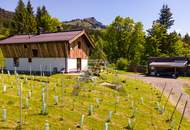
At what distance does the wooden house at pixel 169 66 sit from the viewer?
6197 cm

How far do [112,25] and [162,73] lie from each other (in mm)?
24369

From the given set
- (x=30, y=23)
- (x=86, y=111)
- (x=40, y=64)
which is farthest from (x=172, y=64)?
(x=86, y=111)

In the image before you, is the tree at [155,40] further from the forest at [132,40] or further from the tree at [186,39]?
the tree at [186,39]

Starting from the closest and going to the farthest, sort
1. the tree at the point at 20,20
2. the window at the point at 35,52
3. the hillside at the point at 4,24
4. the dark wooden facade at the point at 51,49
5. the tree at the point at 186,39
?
the dark wooden facade at the point at 51,49
the window at the point at 35,52
the tree at the point at 20,20
the hillside at the point at 4,24
the tree at the point at 186,39

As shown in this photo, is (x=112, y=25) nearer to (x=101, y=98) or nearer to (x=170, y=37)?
(x=170, y=37)

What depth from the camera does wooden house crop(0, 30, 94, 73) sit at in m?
46.1

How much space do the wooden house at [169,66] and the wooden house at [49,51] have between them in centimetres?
1798

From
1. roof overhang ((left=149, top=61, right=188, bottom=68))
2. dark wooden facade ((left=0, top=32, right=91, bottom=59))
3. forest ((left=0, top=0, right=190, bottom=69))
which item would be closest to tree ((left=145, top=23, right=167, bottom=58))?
forest ((left=0, top=0, right=190, bottom=69))

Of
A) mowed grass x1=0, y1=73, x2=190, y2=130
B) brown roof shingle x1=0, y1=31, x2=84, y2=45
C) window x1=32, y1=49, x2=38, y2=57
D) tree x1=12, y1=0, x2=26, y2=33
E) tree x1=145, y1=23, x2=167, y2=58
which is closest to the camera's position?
mowed grass x1=0, y1=73, x2=190, y2=130

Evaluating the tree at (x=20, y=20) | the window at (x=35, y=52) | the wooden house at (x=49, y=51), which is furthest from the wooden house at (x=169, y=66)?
the tree at (x=20, y=20)

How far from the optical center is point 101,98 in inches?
1145

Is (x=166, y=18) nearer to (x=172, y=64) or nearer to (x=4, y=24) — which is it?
(x=172, y=64)

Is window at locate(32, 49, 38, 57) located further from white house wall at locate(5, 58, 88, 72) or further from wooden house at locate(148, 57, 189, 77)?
wooden house at locate(148, 57, 189, 77)

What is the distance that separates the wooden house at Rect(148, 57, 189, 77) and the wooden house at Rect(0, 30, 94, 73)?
1798cm
